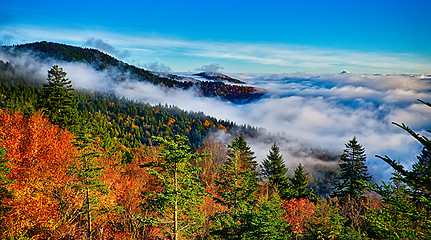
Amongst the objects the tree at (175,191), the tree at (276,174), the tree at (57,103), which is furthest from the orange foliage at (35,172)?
the tree at (276,174)

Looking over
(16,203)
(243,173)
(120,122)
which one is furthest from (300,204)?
(120,122)

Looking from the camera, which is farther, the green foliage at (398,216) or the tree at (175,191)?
the tree at (175,191)

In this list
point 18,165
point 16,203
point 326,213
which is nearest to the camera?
point 16,203

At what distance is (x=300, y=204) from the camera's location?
3928 cm

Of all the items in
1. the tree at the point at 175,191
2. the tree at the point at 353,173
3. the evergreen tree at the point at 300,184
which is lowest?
the evergreen tree at the point at 300,184

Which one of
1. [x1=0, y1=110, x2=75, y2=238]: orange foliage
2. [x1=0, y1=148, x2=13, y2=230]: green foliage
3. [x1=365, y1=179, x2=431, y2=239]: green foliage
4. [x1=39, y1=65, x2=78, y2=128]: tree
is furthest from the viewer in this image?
[x1=39, y1=65, x2=78, y2=128]: tree

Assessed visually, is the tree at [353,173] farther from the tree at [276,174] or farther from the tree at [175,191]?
the tree at [175,191]

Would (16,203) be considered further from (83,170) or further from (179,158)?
(179,158)

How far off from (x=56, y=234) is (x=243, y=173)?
16353mm

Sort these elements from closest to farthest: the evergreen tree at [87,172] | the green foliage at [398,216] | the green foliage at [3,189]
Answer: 1. the green foliage at [398,216]
2. the green foliage at [3,189]
3. the evergreen tree at [87,172]

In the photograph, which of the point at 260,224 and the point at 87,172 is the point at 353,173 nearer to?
the point at 260,224

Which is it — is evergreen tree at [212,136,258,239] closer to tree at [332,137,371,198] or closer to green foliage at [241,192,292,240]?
green foliage at [241,192,292,240]

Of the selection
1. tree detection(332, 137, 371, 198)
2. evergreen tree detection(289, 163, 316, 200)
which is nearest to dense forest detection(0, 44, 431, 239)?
tree detection(332, 137, 371, 198)

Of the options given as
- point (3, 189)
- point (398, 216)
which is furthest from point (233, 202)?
point (3, 189)
